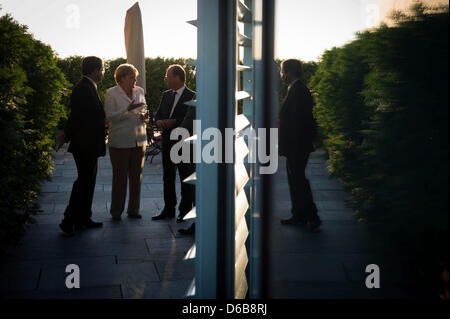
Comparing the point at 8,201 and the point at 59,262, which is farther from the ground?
the point at 8,201

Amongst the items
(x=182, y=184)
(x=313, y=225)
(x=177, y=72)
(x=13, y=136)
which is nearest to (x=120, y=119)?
(x=177, y=72)

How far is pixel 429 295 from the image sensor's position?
144 centimetres

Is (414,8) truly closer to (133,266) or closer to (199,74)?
(199,74)

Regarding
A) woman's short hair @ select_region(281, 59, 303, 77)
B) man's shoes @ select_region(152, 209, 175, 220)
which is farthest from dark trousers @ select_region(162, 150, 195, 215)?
woman's short hair @ select_region(281, 59, 303, 77)

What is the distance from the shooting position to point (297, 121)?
1807 millimetres

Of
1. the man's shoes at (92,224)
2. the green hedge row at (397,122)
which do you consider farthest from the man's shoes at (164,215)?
the green hedge row at (397,122)

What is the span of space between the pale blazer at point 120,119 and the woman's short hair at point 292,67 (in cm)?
495

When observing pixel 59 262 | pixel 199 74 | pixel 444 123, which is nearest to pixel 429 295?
pixel 444 123

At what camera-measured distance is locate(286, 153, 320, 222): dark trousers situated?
1.77 m

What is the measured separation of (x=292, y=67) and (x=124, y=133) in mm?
5031

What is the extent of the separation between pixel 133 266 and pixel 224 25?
3179mm

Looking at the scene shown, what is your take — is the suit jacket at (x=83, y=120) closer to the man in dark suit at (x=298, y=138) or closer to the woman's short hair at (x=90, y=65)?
the woman's short hair at (x=90, y=65)

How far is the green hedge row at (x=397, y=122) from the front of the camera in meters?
1.29

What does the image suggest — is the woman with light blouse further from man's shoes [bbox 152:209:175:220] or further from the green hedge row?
the green hedge row
